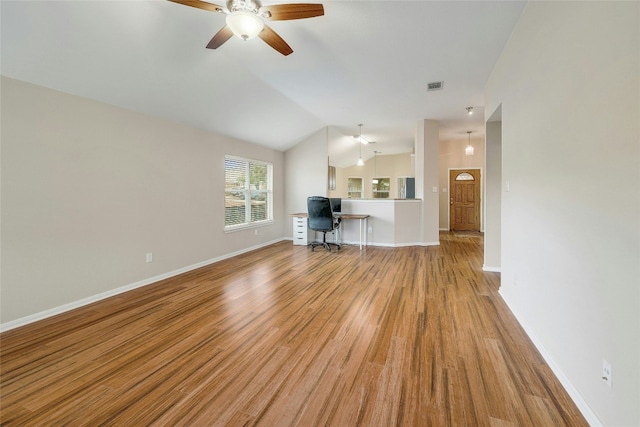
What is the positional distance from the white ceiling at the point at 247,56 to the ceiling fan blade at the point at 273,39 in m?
0.32

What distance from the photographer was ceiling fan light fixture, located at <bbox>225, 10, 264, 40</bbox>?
1984mm

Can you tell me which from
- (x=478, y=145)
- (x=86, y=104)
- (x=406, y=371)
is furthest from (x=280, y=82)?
(x=478, y=145)

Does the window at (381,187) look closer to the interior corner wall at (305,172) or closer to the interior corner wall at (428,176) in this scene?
the interior corner wall at (428,176)

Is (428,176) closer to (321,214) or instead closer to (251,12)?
(321,214)

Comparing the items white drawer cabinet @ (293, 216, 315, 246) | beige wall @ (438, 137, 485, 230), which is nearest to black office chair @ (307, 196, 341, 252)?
white drawer cabinet @ (293, 216, 315, 246)

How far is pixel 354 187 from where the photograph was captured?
11688mm

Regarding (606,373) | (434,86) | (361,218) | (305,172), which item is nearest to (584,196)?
(606,373)

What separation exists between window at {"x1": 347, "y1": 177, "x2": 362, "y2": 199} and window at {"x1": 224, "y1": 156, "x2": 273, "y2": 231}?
18.4 ft

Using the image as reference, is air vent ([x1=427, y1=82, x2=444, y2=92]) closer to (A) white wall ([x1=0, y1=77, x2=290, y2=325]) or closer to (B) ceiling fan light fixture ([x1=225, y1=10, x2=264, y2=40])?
(B) ceiling fan light fixture ([x1=225, y1=10, x2=264, y2=40])

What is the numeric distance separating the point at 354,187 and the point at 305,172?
5.17m

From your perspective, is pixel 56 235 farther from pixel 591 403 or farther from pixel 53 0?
pixel 591 403

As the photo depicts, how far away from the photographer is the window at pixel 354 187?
11617mm

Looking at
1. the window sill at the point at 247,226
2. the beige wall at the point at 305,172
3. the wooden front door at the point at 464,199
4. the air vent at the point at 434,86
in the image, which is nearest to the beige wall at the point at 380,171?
the wooden front door at the point at 464,199

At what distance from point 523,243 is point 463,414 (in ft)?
5.49
